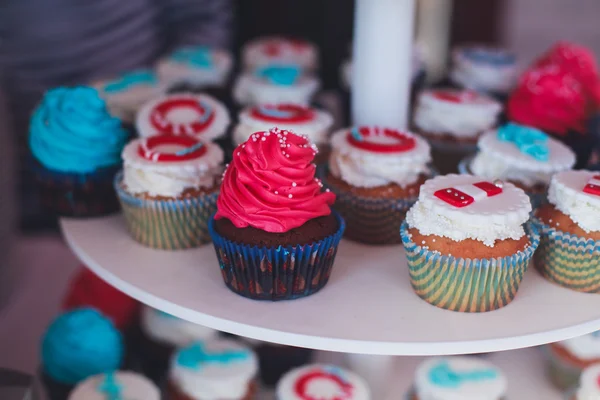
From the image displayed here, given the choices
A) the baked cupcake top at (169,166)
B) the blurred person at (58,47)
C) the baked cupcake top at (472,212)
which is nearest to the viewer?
the baked cupcake top at (472,212)

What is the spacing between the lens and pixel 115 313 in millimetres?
2461

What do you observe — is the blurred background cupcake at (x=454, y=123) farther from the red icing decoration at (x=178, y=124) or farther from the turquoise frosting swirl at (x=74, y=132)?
the turquoise frosting swirl at (x=74, y=132)

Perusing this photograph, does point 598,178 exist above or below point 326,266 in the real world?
above

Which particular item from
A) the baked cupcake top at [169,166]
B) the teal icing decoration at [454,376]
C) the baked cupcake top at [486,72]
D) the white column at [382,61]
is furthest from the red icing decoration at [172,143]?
the baked cupcake top at [486,72]

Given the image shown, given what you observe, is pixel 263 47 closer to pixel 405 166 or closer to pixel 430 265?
pixel 405 166

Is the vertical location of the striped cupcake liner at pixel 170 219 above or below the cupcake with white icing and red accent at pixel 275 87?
below

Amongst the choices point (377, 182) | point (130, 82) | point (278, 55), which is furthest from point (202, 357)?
point (278, 55)

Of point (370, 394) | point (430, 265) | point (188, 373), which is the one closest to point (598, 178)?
point (430, 265)

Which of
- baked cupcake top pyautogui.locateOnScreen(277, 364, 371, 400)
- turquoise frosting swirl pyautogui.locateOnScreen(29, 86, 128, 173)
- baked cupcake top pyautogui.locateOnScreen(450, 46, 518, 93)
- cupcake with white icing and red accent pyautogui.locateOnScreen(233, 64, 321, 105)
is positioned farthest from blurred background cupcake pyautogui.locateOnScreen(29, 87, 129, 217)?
baked cupcake top pyautogui.locateOnScreen(450, 46, 518, 93)

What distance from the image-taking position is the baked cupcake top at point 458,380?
1890 millimetres

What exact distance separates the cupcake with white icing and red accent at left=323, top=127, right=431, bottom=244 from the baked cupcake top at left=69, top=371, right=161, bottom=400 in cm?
78

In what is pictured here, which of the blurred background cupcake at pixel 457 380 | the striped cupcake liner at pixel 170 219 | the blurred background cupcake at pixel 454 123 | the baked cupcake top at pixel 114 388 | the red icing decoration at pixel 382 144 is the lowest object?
the baked cupcake top at pixel 114 388

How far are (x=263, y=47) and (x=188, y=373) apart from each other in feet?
5.10

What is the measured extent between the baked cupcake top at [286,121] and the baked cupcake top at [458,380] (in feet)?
2.53
